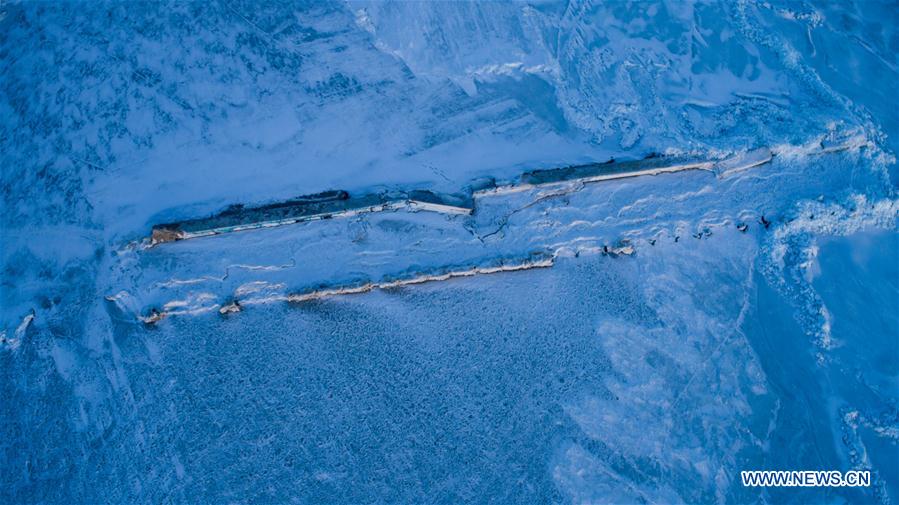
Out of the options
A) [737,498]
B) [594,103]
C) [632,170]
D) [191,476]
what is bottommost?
[737,498]

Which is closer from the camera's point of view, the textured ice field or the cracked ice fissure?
the textured ice field

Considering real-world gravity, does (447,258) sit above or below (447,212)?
below

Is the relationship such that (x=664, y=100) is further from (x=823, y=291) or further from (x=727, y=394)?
(x=727, y=394)

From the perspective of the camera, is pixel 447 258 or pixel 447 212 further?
pixel 447 212

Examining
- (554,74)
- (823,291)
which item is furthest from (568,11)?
(823,291)
